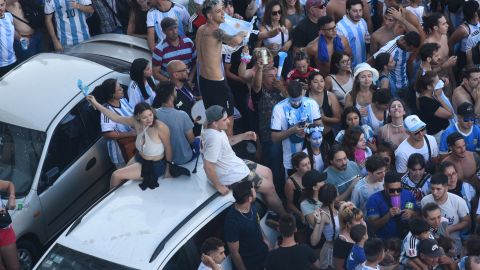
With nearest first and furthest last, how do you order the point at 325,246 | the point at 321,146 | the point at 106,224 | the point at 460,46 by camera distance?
1. the point at 106,224
2. the point at 325,246
3. the point at 321,146
4. the point at 460,46

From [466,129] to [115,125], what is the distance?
12.6 ft

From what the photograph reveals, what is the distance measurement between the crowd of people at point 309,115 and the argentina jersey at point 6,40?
0.06 ft

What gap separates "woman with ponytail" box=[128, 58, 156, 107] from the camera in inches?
401

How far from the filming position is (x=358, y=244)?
7.87 metres

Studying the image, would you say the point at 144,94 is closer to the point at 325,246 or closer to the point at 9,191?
the point at 9,191

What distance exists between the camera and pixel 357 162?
30.6ft

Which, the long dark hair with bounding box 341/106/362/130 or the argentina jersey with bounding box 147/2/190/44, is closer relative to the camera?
the long dark hair with bounding box 341/106/362/130

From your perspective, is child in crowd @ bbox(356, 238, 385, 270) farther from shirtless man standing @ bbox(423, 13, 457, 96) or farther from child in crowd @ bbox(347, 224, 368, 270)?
shirtless man standing @ bbox(423, 13, 457, 96)

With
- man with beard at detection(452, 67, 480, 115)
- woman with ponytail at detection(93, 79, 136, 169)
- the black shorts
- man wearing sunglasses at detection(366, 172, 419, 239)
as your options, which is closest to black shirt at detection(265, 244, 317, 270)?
man wearing sunglasses at detection(366, 172, 419, 239)

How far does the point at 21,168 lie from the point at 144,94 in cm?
170

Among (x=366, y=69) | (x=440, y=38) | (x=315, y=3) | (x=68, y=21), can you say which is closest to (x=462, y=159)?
(x=366, y=69)

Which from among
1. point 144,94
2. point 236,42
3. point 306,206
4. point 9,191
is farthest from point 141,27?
point 306,206

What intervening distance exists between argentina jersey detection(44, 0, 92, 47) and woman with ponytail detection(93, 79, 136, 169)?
99.0 inches

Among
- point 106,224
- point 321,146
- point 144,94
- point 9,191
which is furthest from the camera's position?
point 144,94
